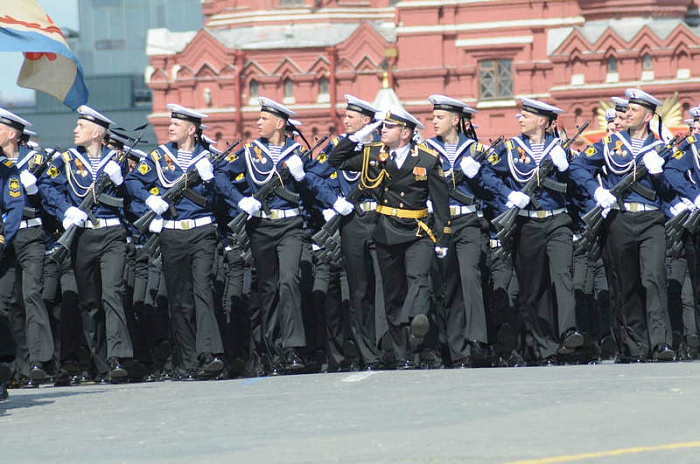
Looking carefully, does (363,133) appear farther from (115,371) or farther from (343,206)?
(115,371)

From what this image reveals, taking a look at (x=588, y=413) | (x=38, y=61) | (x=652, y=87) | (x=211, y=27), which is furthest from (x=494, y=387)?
(x=211, y=27)

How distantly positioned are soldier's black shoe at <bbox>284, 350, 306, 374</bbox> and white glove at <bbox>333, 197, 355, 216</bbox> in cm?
100

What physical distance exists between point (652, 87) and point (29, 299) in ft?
161

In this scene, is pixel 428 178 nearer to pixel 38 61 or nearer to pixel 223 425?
pixel 38 61

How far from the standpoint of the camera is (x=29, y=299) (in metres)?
13.4

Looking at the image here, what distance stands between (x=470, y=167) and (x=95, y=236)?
8.45 feet

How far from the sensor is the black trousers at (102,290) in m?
13.7

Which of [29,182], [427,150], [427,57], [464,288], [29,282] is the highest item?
[427,57]

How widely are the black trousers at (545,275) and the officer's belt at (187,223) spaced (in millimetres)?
2139

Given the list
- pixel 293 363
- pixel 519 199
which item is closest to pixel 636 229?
pixel 519 199

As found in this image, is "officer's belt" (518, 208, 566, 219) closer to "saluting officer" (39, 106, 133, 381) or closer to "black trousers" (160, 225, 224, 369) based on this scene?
"black trousers" (160, 225, 224, 369)

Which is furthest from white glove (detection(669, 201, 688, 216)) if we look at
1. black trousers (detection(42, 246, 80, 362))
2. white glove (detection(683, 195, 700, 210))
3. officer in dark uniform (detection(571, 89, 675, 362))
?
black trousers (detection(42, 246, 80, 362))

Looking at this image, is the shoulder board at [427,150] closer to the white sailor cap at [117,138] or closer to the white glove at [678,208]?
the white glove at [678,208]

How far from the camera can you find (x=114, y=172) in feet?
45.6
